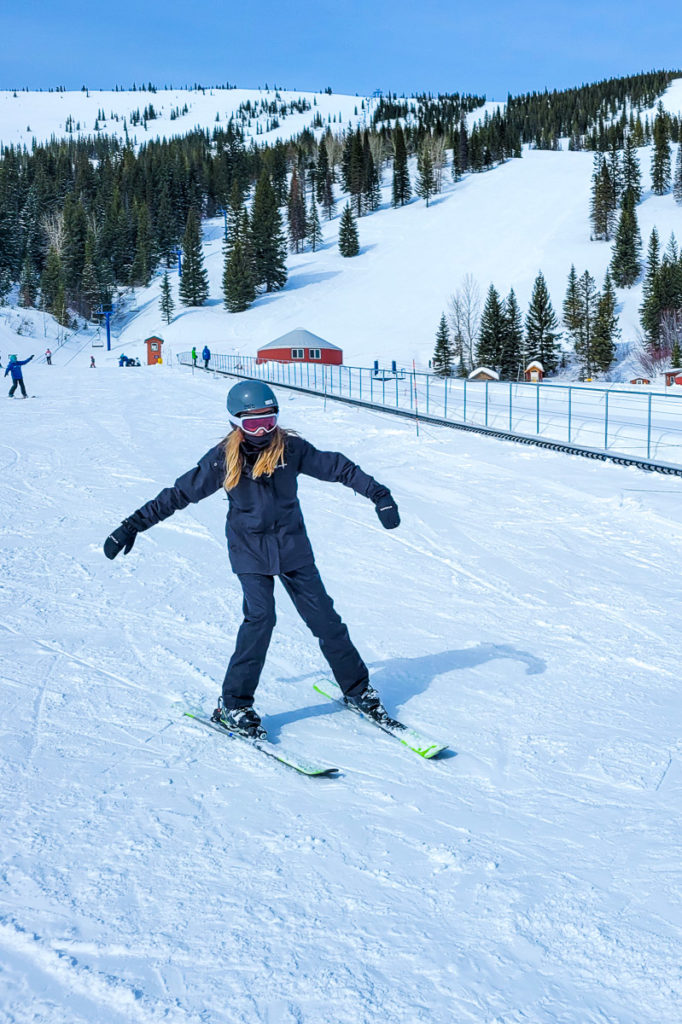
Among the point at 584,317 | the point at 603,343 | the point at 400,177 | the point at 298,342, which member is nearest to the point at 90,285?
the point at 298,342

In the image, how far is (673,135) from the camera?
11394 centimetres

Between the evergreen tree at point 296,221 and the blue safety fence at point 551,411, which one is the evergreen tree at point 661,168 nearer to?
the evergreen tree at point 296,221

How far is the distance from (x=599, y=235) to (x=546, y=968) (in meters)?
93.3

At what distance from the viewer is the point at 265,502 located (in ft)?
12.3

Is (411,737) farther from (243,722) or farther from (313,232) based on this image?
(313,232)

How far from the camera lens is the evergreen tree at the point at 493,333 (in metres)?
64.7

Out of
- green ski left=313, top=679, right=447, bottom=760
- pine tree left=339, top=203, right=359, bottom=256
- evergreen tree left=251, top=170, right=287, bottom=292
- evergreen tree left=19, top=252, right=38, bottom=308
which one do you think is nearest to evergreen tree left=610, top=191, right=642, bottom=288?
pine tree left=339, top=203, right=359, bottom=256

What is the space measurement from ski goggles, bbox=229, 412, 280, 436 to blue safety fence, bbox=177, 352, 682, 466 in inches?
419

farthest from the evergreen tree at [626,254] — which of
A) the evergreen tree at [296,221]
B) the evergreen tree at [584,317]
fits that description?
the evergreen tree at [296,221]

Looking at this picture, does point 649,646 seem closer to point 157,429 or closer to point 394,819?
point 394,819

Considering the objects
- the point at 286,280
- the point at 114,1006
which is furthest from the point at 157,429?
the point at 286,280

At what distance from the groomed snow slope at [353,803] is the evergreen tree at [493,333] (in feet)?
195

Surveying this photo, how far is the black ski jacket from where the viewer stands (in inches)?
147

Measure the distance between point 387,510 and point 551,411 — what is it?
21.0 m
